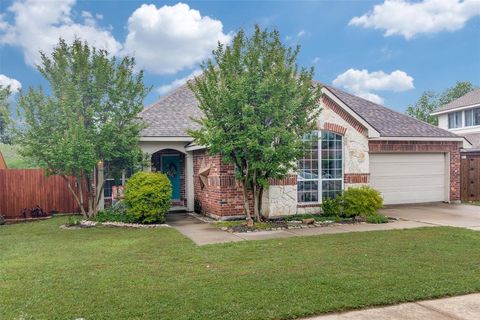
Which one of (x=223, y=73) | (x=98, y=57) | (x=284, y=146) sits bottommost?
(x=284, y=146)

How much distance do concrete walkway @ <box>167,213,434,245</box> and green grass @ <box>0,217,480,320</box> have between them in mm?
585

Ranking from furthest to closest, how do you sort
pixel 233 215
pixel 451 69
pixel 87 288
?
pixel 451 69 → pixel 233 215 → pixel 87 288

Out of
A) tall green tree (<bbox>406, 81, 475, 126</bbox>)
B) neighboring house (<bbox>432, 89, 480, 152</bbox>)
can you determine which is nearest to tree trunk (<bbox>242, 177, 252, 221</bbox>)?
neighboring house (<bbox>432, 89, 480, 152</bbox>)

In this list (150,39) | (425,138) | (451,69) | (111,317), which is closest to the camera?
(111,317)

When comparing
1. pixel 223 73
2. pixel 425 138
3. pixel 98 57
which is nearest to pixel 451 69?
pixel 425 138

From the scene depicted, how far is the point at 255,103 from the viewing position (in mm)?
10766

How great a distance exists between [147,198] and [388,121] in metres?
11.3

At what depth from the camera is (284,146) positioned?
34.7 feet

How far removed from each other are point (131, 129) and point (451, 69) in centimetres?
2403

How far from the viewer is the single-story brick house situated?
12.9 metres

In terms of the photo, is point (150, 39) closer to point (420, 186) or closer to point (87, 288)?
point (87, 288)

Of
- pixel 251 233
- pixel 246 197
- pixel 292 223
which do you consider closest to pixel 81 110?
pixel 246 197

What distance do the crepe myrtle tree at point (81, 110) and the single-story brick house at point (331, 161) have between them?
4.92ft

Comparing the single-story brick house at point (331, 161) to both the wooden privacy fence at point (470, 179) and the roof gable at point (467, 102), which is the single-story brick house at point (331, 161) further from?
the roof gable at point (467, 102)
